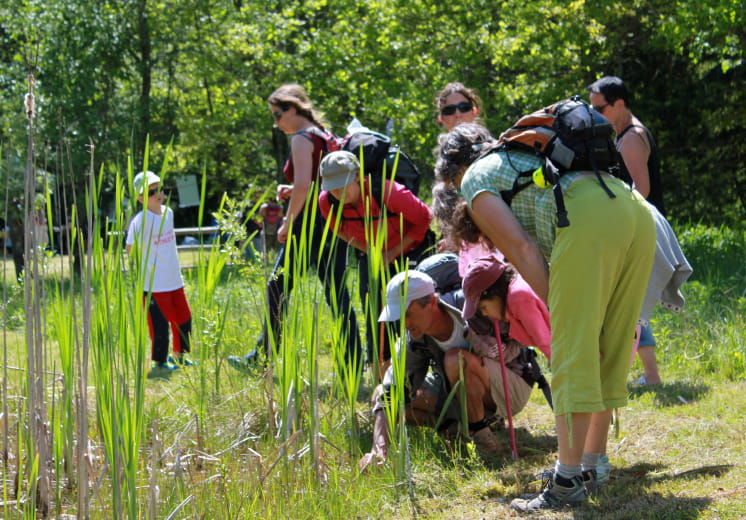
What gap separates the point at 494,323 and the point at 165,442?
4.92 feet

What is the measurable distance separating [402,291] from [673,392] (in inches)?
77.4

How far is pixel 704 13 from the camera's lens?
891cm

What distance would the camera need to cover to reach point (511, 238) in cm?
262

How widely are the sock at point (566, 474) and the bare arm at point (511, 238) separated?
559mm

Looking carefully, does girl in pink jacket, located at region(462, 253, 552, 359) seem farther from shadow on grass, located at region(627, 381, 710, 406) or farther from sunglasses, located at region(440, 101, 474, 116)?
sunglasses, located at region(440, 101, 474, 116)

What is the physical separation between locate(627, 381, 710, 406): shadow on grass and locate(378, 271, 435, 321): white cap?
1.56 metres

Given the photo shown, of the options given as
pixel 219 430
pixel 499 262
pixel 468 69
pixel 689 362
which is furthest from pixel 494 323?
pixel 468 69

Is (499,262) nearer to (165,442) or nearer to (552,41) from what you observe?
(165,442)

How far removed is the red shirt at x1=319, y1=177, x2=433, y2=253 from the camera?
4.00m

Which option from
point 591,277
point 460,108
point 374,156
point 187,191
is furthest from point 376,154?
point 187,191

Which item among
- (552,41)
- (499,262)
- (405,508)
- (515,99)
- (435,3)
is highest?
(435,3)

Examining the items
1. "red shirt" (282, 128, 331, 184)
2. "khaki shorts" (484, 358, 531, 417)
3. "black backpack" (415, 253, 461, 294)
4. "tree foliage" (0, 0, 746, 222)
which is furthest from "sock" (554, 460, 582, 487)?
"tree foliage" (0, 0, 746, 222)

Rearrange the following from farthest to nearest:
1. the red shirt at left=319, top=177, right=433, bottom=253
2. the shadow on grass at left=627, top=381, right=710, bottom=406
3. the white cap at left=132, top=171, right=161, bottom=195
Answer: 1. the shadow on grass at left=627, top=381, right=710, bottom=406
2. the red shirt at left=319, top=177, right=433, bottom=253
3. the white cap at left=132, top=171, right=161, bottom=195

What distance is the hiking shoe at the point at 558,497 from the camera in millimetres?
2723
